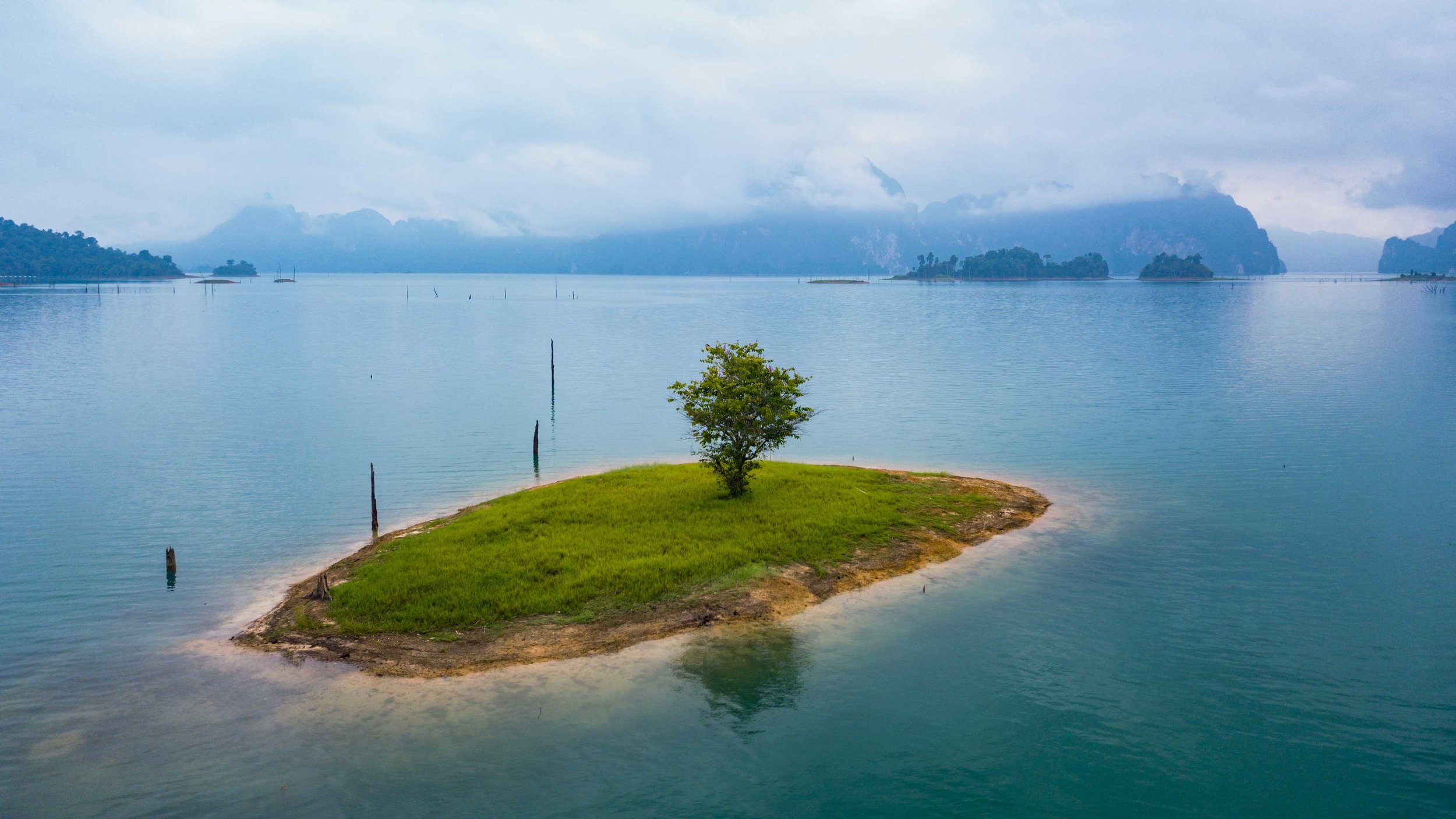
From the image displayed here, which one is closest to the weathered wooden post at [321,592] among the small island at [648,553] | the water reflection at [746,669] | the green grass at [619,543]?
the small island at [648,553]

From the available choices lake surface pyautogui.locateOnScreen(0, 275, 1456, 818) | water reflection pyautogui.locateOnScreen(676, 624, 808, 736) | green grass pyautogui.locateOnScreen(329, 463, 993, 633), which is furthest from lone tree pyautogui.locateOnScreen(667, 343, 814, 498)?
water reflection pyautogui.locateOnScreen(676, 624, 808, 736)

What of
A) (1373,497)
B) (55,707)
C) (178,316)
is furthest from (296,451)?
(178,316)

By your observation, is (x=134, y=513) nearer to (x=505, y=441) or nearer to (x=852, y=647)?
(x=505, y=441)

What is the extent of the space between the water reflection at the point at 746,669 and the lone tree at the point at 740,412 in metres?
10.8

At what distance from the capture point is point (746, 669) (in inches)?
1021

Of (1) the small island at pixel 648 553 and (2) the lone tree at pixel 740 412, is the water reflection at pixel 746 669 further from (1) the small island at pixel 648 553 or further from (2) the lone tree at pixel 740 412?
(2) the lone tree at pixel 740 412

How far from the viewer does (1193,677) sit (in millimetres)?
25391

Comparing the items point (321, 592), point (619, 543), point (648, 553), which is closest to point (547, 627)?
point (648, 553)

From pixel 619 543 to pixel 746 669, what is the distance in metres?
9.22

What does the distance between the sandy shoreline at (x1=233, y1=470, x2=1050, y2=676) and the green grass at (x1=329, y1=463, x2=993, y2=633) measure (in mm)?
554

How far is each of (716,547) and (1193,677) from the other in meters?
16.2

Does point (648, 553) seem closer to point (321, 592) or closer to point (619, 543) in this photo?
point (619, 543)

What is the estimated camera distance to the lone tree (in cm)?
3775

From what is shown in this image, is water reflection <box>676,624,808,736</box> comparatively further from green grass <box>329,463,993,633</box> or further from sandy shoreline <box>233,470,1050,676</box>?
green grass <box>329,463,993,633</box>
